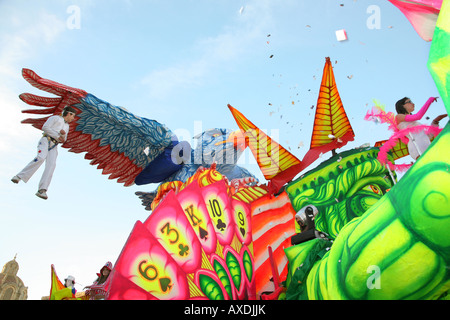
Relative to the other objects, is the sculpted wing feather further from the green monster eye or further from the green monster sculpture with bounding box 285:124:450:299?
the green monster sculpture with bounding box 285:124:450:299

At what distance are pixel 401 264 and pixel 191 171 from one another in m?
4.76

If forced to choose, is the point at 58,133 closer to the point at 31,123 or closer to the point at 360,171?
the point at 31,123

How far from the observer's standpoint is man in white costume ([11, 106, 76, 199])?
11.1 feet

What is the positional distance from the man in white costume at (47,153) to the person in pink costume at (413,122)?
3266 mm

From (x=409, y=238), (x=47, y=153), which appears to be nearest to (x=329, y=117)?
(x=409, y=238)

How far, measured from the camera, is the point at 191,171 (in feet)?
19.7

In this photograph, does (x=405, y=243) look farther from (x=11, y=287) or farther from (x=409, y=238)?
(x=11, y=287)

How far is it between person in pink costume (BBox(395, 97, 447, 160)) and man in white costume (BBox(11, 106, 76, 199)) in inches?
129

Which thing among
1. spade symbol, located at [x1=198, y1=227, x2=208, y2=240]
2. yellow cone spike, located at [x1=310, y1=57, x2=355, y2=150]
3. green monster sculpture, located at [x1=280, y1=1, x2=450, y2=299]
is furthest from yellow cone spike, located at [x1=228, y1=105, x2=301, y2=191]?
green monster sculpture, located at [x1=280, y1=1, x2=450, y2=299]

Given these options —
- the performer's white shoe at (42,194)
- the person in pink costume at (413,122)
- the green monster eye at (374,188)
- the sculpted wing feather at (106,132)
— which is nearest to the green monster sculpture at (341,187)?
the green monster eye at (374,188)

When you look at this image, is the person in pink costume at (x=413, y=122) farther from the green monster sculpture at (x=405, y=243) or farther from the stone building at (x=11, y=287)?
the stone building at (x=11, y=287)

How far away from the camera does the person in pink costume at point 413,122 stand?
126 inches
